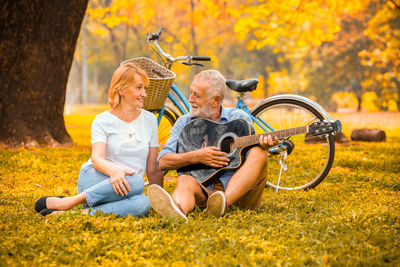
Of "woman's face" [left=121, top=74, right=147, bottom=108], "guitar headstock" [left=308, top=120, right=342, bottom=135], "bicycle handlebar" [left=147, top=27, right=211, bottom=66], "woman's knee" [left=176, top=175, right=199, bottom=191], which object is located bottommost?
"woman's knee" [left=176, top=175, right=199, bottom=191]

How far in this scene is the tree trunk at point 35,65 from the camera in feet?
21.6

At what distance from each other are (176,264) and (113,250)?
1.55ft

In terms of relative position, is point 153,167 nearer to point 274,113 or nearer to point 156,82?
point 156,82

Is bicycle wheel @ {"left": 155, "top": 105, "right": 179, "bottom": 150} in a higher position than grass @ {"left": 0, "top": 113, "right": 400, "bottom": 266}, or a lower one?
higher

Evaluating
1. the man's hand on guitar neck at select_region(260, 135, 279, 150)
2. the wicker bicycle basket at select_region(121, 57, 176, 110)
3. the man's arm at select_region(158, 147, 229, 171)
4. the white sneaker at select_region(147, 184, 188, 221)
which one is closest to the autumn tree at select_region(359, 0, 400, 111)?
the wicker bicycle basket at select_region(121, 57, 176, 110)

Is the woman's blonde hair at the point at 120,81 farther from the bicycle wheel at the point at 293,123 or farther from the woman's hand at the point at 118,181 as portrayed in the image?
the bicycle wheel at the point at 293,123

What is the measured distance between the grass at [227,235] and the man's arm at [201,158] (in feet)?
1.46

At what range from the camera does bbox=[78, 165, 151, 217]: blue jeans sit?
3.49 metres

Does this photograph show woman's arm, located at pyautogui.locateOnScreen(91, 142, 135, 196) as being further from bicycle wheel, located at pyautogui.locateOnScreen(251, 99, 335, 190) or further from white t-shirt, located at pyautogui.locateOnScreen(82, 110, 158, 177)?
bicycle wheel, located at pyautogui.locateOnScreen(251, 99, 335, 190)

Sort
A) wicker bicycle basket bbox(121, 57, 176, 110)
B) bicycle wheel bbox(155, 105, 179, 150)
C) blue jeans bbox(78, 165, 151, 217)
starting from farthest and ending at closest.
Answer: bicycle wheel bbox(155, 105, 179, 150) < wicker bicycle basket bbox(121, 57, 176, 110) < blue jeans bbox(78, 165, 151, 217)

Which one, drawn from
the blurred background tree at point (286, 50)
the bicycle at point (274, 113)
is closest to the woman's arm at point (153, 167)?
A: the bicycle at point (274, 113)

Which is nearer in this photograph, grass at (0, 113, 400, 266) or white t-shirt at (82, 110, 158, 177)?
grass at (0, 113, 400, 266)

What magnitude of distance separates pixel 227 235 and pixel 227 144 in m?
0.98

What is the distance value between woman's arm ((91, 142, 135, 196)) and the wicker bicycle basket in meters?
0.94
